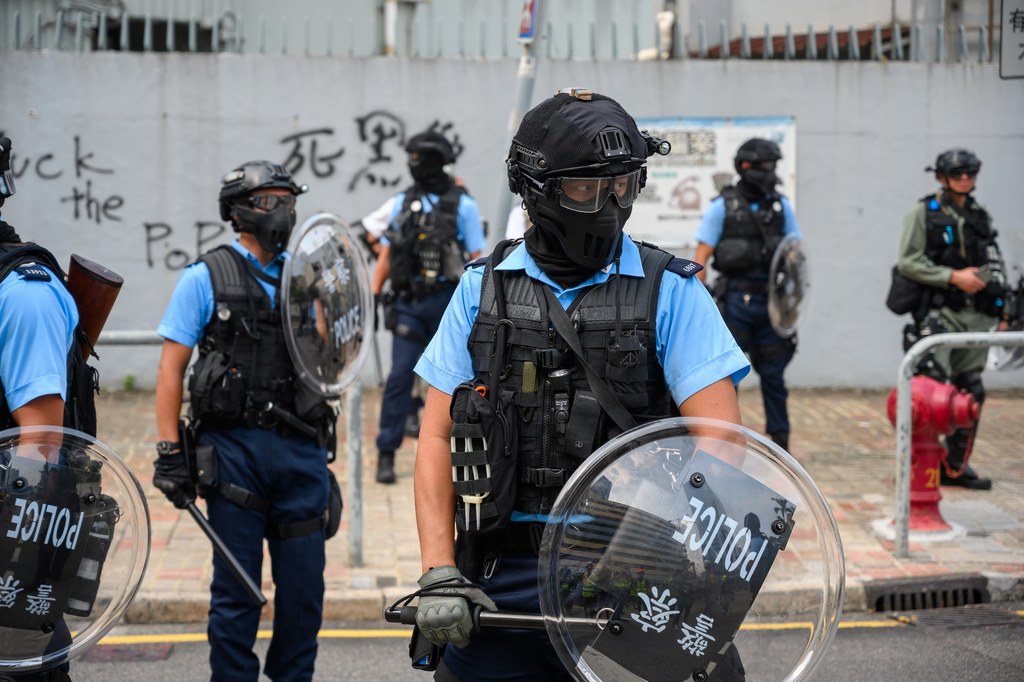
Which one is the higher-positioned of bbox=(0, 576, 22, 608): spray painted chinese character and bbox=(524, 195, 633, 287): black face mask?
bbox=(524, 195, 633, 287): black face mask

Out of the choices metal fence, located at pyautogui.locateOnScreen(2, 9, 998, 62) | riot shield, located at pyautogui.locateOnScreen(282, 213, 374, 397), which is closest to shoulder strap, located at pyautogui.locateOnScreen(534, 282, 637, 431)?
riot shield, located at pyautogui.locateOnScreen(282, 213, 374, 397)

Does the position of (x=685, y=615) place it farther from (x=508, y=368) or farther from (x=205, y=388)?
(x=205, y=388)

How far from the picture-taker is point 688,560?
254cm

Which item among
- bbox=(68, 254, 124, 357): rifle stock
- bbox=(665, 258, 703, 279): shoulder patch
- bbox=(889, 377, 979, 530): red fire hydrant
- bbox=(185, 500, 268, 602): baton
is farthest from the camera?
bbox=(889, 377, 979, 530): red fire hydrant

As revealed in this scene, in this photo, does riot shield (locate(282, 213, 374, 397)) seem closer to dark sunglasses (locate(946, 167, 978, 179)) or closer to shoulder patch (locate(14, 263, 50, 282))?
shoulder patch (locate(14, 263, 50, 282))

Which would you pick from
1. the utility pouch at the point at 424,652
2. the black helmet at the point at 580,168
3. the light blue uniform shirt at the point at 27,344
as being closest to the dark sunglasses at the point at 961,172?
the black helmet at the point at 580,168

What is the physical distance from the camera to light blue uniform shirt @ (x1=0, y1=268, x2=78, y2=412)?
10.1ft

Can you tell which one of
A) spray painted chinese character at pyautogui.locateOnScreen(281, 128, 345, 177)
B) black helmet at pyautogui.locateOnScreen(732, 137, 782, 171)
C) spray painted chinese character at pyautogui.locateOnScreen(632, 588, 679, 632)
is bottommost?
spray painted chinese character at pyautogui.locateOnScreen(632, 588, 679, 632)

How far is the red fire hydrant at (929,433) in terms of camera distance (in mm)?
6906

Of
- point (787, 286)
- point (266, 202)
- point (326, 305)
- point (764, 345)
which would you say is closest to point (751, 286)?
point (787, 286)

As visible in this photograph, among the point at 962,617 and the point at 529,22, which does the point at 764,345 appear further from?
the point at 529,22

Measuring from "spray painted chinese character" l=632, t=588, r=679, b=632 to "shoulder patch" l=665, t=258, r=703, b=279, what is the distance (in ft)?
2.43

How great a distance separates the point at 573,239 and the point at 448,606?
0.85 metres

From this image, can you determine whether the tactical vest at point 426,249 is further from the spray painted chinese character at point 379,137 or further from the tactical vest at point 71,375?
the tactical vest at point 71,375
